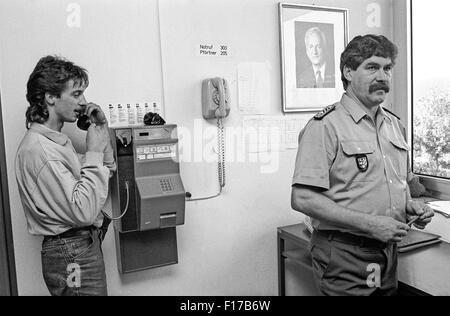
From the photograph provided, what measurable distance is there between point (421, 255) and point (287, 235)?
670 mm

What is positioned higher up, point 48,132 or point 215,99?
point 215,99

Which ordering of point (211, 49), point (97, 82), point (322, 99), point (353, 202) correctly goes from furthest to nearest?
point (322, 99)
point (211, 49)
point (97, 82)
point (353, 202)

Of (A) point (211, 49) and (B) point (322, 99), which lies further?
(B) point (322, 99)

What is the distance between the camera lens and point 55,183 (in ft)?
4.36

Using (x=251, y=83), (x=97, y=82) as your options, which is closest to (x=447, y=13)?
(x=251, y=83)

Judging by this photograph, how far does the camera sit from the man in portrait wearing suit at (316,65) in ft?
7.54

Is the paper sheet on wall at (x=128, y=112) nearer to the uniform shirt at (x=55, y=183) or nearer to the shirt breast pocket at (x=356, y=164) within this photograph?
the uniform shirt at (x=55, y=183)

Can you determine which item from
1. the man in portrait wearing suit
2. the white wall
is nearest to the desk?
the white wall

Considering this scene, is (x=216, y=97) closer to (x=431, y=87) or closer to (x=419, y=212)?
(x=419, y=212)

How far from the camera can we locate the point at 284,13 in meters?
2.21

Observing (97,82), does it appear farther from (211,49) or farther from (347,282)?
(347,282)

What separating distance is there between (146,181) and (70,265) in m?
0.46

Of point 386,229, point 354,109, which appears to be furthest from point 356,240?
point 354,109

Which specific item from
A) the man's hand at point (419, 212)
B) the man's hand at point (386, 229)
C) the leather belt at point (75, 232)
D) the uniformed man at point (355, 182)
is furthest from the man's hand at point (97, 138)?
the man's hand at point (419, 212)
